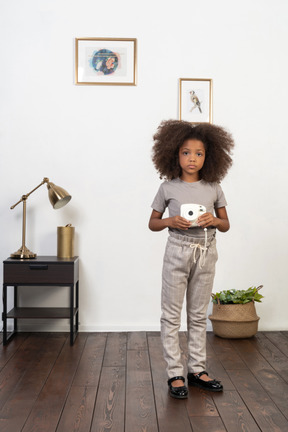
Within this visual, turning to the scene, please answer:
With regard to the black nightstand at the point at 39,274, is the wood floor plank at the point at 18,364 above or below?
below

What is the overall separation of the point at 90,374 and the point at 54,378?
17 cm

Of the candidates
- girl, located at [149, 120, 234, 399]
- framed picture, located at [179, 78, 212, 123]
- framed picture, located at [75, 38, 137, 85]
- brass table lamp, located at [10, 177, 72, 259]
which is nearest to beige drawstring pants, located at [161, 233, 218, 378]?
girl, located at [149, 120, 234, 399]

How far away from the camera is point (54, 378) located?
2.49 meters

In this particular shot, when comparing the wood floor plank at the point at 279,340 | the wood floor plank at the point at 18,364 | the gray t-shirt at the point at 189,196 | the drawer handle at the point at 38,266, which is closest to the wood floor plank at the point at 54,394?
the wood floor plank at the point at 18,364

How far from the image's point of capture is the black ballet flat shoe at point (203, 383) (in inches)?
90.4

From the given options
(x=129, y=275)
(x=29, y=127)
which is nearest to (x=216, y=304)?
(x=129, y=275)

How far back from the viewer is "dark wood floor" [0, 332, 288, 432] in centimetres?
196

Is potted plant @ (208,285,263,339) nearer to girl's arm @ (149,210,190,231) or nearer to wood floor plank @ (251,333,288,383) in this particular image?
wood floor plank @ (251,333,288,383)

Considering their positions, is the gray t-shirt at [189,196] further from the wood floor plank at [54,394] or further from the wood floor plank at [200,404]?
the wood floor plank at [54,394]

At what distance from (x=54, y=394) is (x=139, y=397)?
36 centimetres

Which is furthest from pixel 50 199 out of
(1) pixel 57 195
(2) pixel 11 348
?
(2) pixel 11 348

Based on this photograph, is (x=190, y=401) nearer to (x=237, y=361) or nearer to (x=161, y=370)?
(x=161, y=370)

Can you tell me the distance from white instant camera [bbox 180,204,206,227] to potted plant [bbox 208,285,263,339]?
4.20 ft

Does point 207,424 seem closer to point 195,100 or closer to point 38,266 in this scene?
point 38,266
